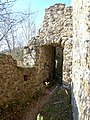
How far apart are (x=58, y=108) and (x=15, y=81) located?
5.66 ft

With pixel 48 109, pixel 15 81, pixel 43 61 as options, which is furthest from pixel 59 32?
pixel 48 109

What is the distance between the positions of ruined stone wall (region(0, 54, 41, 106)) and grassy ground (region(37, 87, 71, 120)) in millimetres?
920

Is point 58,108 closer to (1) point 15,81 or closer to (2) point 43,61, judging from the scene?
(1) point 15,81

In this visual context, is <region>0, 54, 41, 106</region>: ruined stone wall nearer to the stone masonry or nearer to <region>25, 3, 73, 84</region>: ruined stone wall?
the stone masonry

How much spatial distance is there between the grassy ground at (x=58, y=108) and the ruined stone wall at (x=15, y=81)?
92 centimetres

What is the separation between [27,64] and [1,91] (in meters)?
2.48

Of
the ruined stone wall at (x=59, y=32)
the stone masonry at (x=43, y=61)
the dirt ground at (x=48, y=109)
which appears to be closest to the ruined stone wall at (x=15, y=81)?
the stone masonry at (x=43, y=61)

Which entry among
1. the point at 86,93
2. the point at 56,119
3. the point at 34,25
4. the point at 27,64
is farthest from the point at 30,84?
the point at 34,25

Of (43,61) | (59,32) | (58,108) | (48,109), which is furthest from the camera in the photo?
(43,61)

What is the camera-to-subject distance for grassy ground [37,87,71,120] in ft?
20.4

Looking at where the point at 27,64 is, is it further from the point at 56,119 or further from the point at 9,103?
the point at 56,119

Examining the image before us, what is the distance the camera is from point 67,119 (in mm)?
5918

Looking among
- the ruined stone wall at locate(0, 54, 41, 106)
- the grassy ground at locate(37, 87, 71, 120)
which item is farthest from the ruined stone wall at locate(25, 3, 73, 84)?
the ruined stone wall at locate(0, 54, 41, 106)

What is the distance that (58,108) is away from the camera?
6625 millimetres
